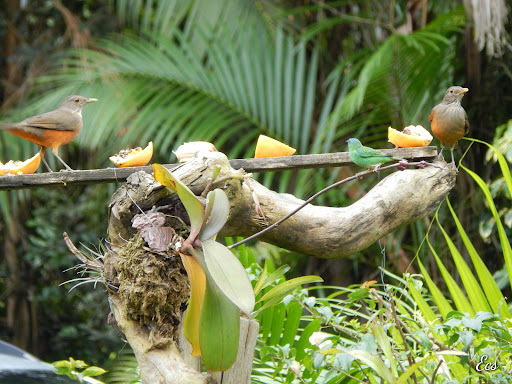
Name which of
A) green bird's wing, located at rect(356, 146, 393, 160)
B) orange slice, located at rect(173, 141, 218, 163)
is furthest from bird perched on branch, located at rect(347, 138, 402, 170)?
orange slice, located at rect(173, 141, 218, 163)

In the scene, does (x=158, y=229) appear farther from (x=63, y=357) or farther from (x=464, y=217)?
(x=63, y=357)

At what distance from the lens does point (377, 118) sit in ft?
14.6

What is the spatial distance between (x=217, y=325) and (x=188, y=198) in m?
0.27

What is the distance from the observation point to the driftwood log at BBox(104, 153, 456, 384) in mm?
1572

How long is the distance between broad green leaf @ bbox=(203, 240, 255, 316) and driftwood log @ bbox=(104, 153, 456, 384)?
24 cm

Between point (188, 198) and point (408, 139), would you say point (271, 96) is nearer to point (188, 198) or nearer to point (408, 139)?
point (408, 139)

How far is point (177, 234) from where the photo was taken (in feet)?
5.32

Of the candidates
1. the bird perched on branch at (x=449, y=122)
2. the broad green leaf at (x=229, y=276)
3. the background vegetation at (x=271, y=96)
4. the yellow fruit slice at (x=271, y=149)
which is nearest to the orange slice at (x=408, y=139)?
the bird perched on branch at (x=449, y=122)

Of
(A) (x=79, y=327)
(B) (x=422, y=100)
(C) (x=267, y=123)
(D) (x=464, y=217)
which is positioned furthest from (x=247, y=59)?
(A) (x=79, y=327)

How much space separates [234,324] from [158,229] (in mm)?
344

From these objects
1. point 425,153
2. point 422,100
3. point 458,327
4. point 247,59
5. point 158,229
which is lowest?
point 458,327

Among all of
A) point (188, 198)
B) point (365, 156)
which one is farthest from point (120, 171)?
point (365, 156)

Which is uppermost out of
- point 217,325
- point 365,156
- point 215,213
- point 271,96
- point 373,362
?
point 271,96

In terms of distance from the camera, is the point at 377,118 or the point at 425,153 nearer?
the point at 425,153
